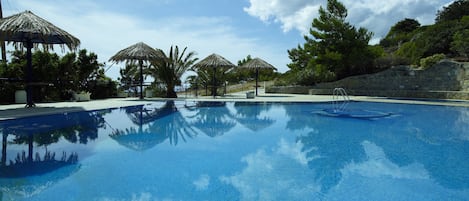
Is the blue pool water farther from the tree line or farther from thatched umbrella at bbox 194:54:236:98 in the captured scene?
thatched umbrella at bbox 194:54:236:98

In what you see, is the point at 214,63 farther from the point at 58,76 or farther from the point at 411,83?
the point at 411,83

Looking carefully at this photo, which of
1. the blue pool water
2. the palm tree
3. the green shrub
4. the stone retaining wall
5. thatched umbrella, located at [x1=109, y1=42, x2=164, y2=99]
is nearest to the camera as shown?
the blue pool water

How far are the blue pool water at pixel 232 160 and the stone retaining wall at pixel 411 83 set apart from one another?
8.81 meters

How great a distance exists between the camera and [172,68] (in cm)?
1731

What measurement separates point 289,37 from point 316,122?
47.3 ft

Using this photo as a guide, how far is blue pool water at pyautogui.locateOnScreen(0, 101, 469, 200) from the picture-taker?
3.28 metres

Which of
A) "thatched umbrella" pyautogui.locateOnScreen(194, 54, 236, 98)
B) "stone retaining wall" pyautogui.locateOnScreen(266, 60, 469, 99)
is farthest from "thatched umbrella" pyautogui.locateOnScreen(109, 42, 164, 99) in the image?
"stone retaining wall" pyautogui.locateOnScreen(266, 60, 469, 99)

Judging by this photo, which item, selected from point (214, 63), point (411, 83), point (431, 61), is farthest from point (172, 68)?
point (431, 61)

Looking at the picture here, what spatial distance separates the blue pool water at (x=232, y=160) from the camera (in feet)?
10.8

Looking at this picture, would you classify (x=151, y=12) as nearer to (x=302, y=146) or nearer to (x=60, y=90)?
(x=60, y=90)

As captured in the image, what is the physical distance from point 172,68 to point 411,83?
51.0 feet

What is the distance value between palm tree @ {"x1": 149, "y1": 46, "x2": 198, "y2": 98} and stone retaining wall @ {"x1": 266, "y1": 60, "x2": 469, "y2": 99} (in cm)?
867

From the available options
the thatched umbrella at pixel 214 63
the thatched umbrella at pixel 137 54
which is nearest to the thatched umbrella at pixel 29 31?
the thatched umbrella at pixel 137 54

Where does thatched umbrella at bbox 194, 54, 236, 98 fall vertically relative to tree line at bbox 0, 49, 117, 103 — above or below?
above
